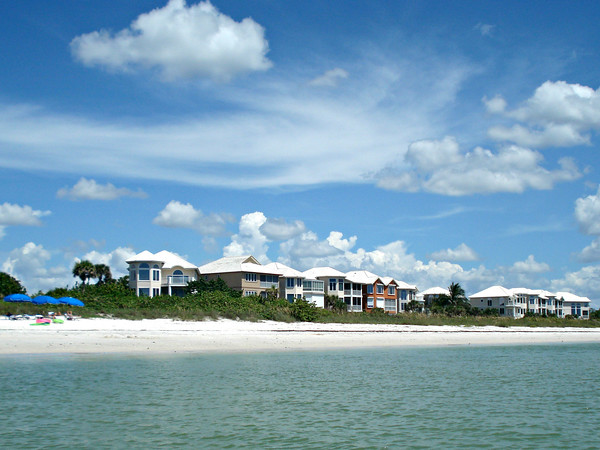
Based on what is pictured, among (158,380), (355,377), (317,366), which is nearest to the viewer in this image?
(158,380)

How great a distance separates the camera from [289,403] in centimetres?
1769

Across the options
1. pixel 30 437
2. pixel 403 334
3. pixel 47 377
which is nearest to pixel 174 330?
pixel 47 377

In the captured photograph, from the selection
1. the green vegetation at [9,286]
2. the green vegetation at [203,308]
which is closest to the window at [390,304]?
the green vegetation at [203,308]

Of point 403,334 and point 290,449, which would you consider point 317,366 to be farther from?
point 403,334

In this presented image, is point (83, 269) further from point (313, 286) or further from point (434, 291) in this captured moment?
point (434, 291)

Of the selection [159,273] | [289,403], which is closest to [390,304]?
[159,273]

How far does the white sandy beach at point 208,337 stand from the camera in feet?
97.0

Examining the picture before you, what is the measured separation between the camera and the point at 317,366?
2638cm

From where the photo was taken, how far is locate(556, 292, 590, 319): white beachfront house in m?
141

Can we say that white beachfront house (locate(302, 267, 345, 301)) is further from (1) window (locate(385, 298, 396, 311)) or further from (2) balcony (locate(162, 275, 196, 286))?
(2) balcony (locate(162, 275, 196, 286))

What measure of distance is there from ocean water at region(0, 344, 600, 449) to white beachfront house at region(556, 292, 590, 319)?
123 m

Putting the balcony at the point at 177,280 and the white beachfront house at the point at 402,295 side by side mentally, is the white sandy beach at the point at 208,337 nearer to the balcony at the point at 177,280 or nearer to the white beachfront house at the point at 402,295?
the balcony at the point at 177,280

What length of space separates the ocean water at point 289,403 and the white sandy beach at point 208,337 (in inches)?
113

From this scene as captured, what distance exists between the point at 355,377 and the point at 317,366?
345 centimetres
